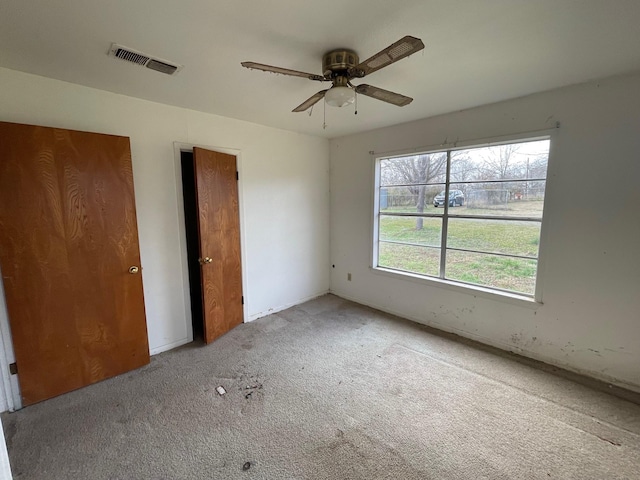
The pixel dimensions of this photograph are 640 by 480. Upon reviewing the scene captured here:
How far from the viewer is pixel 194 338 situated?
3062 mm

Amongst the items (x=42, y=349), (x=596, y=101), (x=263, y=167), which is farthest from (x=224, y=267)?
(x=596, y=101)

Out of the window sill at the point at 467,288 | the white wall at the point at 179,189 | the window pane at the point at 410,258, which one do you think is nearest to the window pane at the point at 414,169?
the window pane at the point at 410,258

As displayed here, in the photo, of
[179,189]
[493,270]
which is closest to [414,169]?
[493,270]

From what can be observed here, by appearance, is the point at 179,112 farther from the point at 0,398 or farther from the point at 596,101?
the point at 596,101

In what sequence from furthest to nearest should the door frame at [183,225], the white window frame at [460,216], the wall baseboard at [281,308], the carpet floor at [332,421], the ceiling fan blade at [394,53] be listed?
the wall baseboard at [281,308]
the door frame at [183,225]
the white window frame at [460,216]
the carpet floor at [332,421]
the ceiling fan blade at [394,53]

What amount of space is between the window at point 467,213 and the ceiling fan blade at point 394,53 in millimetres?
1893

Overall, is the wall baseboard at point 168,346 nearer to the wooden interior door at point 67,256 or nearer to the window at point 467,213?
the wooden interior door at point 67,256

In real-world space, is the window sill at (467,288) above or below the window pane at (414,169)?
below

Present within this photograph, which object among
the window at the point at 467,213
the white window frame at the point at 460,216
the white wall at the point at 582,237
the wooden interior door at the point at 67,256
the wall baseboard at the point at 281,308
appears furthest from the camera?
the wall baseboard at the point at 281,308

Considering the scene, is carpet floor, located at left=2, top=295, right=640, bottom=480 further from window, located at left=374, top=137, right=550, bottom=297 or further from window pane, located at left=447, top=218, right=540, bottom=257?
window pane, located at left=447, top=218, right=540, bottom=257

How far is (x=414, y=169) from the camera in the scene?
11.2 feet

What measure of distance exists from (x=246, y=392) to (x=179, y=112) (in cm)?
265

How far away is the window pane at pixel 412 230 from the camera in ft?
10.8

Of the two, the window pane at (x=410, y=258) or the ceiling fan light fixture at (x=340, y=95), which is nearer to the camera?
the ceiling fan light fixture at (x=340, y=95)
